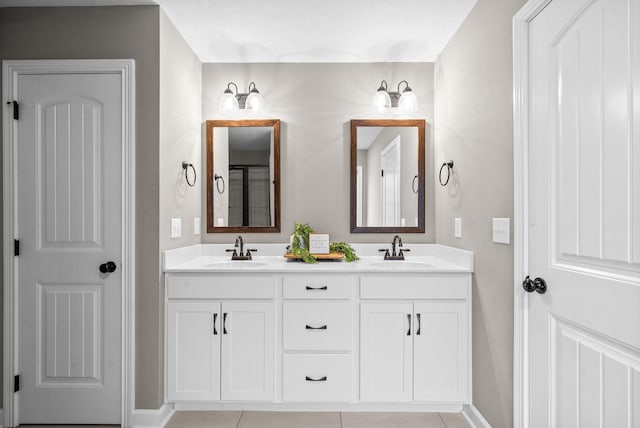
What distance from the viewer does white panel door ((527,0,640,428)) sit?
3.62ft

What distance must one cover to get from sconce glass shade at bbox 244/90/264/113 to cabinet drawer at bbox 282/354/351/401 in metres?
1.72

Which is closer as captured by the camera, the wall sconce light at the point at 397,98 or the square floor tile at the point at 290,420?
the square floor tile at the point at 290,420

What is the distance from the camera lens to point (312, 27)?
2291 millimetres

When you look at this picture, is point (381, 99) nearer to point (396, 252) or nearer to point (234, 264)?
point (396, 252)

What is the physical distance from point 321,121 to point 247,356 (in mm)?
1721

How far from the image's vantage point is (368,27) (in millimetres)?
2285

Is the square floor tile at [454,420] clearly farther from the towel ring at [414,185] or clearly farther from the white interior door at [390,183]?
the towel ring at [414,185]

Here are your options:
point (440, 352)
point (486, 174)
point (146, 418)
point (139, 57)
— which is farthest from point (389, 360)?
point (139, 57)

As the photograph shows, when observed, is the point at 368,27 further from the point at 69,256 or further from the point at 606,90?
the point at 69,256

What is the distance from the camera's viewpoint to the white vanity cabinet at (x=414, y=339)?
2.12m

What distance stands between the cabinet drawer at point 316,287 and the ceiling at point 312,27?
5.13ft

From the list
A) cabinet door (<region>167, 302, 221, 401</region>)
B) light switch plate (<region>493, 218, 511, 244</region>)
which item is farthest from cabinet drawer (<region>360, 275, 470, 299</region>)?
cabinet door (<region>167, 302, 221, 401</region>)

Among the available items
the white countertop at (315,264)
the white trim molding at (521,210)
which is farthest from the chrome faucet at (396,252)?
the white trim molding at (521,210)

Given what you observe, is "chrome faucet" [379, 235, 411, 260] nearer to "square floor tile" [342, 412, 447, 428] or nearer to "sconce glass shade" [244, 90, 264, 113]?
"square floor tile" [342, 412, 447, 428]
